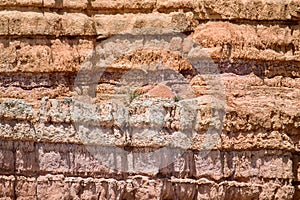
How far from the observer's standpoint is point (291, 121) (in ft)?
27.5

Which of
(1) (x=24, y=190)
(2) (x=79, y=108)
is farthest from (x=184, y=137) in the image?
(1) (x=24, y=190)

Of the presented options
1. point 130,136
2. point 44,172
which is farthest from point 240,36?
point 44,172

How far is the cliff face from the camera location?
7746 mm

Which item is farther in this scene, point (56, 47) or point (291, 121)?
point (56, 47)

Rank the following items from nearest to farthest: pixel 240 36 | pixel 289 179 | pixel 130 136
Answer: pixel 130 136 < pixel 289 179 < pixel 240 36

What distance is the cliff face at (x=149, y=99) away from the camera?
775cm

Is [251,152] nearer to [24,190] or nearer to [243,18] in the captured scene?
[243,18]

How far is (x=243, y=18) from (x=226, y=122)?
59.3 inches

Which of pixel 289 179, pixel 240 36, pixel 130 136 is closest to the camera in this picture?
pixel 130 136

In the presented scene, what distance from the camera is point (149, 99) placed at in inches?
312

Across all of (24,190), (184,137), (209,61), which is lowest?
(24,190)

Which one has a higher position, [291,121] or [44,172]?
[291,121]

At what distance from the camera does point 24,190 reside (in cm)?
782

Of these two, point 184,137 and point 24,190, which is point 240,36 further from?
point 24,190
